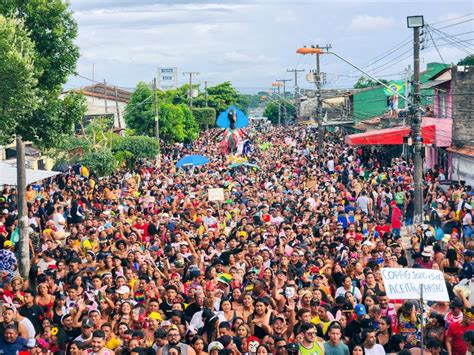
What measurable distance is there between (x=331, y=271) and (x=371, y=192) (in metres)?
12.4

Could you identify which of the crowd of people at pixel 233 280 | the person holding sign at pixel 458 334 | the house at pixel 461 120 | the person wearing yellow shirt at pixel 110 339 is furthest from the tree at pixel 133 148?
the person holding sign at pixel 458 334

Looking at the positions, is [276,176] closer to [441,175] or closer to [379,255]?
[441,175]

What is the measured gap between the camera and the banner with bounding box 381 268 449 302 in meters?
10.0

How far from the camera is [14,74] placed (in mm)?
15648

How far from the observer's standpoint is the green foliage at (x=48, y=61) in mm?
18406

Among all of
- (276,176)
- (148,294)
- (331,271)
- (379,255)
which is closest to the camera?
(148,294)

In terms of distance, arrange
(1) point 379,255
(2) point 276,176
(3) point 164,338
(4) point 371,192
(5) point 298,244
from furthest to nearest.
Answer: (2) point 276,176 < (4) point 371,192 < (5) point 298,244 < (1) point 379,255 < (3) point 164,338

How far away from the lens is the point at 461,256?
15242 mm

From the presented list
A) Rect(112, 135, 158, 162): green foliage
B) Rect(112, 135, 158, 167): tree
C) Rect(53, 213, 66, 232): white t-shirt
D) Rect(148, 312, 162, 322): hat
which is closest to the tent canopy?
Rect(53, 213, 66, 232): white t-shirt

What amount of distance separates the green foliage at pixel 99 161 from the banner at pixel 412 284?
27.5 m

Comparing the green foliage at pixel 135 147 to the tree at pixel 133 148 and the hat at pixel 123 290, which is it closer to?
the tree at pixel 133 148

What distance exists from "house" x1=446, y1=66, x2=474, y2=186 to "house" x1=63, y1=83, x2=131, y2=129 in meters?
35.0

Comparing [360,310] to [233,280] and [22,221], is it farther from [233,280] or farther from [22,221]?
[22,221]

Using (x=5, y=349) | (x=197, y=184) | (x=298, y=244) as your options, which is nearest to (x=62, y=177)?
(x=197, y=184)
